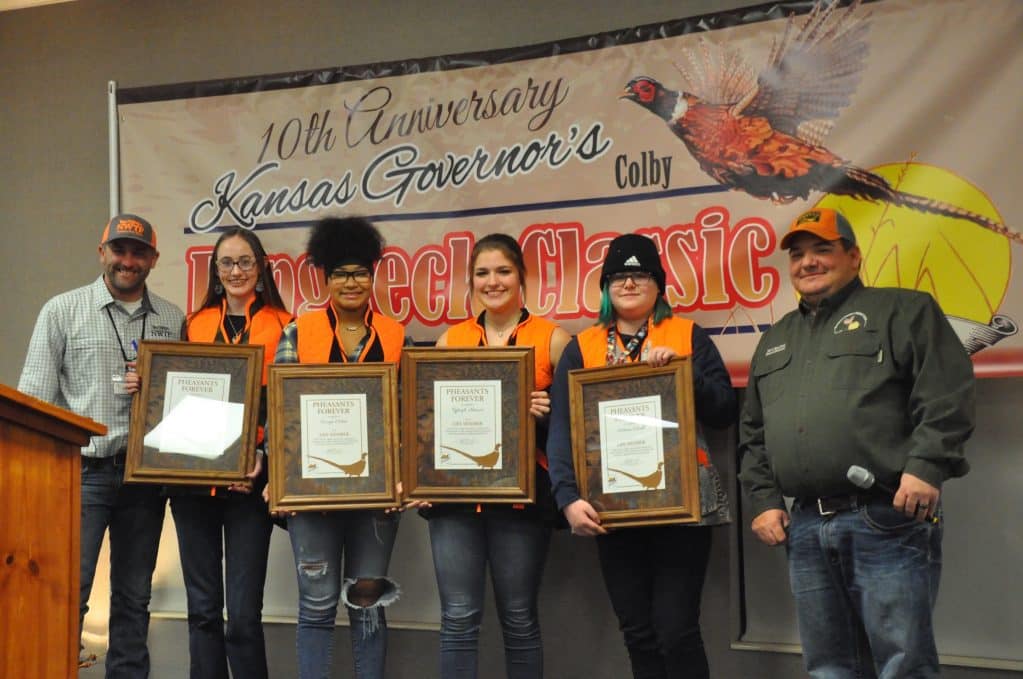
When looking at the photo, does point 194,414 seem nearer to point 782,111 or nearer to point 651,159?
point 651,159

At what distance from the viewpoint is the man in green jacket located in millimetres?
2783

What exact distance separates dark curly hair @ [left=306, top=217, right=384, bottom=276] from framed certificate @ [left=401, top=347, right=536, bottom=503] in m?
0.47

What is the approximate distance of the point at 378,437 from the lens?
3.51 meters

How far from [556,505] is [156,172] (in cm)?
246

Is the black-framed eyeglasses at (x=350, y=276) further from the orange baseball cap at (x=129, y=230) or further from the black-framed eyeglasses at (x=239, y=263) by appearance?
the orange baseball cap at (x=129, y=230)

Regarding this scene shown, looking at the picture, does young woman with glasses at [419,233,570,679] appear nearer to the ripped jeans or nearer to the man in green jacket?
the ripped jeans

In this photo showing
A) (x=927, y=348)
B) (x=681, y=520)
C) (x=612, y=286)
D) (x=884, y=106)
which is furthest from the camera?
(x=884, y=106)

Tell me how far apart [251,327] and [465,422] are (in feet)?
2.99

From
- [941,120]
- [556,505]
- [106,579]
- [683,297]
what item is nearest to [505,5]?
[683,297]

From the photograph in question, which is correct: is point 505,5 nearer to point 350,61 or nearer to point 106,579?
point 350,61

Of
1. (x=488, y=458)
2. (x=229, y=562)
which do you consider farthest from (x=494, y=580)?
(x=229, y=562)

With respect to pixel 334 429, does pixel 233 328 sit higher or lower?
higher

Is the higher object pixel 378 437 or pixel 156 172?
pixel 156 172

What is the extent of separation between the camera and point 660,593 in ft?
10.4
